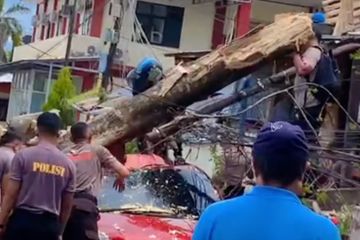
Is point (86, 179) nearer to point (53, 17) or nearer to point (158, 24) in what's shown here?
point (158, 24)

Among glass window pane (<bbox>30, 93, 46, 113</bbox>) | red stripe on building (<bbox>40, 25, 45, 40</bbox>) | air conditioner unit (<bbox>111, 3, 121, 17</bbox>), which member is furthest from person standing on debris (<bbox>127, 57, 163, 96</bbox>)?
red stripe on building (<bbox>40, 25, 45, 40</bbox>)

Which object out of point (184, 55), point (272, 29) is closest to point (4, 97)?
point (184, 55)

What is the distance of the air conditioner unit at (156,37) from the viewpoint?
123 feet

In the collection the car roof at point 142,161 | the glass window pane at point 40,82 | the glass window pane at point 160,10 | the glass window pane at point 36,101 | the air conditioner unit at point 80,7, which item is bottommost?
the glass window pane at point 36,101

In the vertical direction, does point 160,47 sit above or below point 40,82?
above

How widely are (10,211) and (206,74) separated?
3.26 meters

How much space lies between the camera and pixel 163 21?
3744 cm

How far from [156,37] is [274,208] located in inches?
1323

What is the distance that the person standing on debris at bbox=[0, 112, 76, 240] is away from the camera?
8.31 m

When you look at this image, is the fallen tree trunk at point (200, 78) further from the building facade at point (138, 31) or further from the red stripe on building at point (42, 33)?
the red stripe on building at point (42, 33)

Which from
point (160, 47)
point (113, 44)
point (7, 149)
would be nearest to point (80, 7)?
point (160, 47)

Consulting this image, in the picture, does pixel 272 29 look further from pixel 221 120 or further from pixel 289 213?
pixel 289 213

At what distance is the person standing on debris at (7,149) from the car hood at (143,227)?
1076 mm

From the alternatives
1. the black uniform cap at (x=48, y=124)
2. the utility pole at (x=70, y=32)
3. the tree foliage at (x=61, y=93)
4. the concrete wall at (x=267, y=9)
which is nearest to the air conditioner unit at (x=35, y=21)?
the utility pole at (x=70, y=32)
